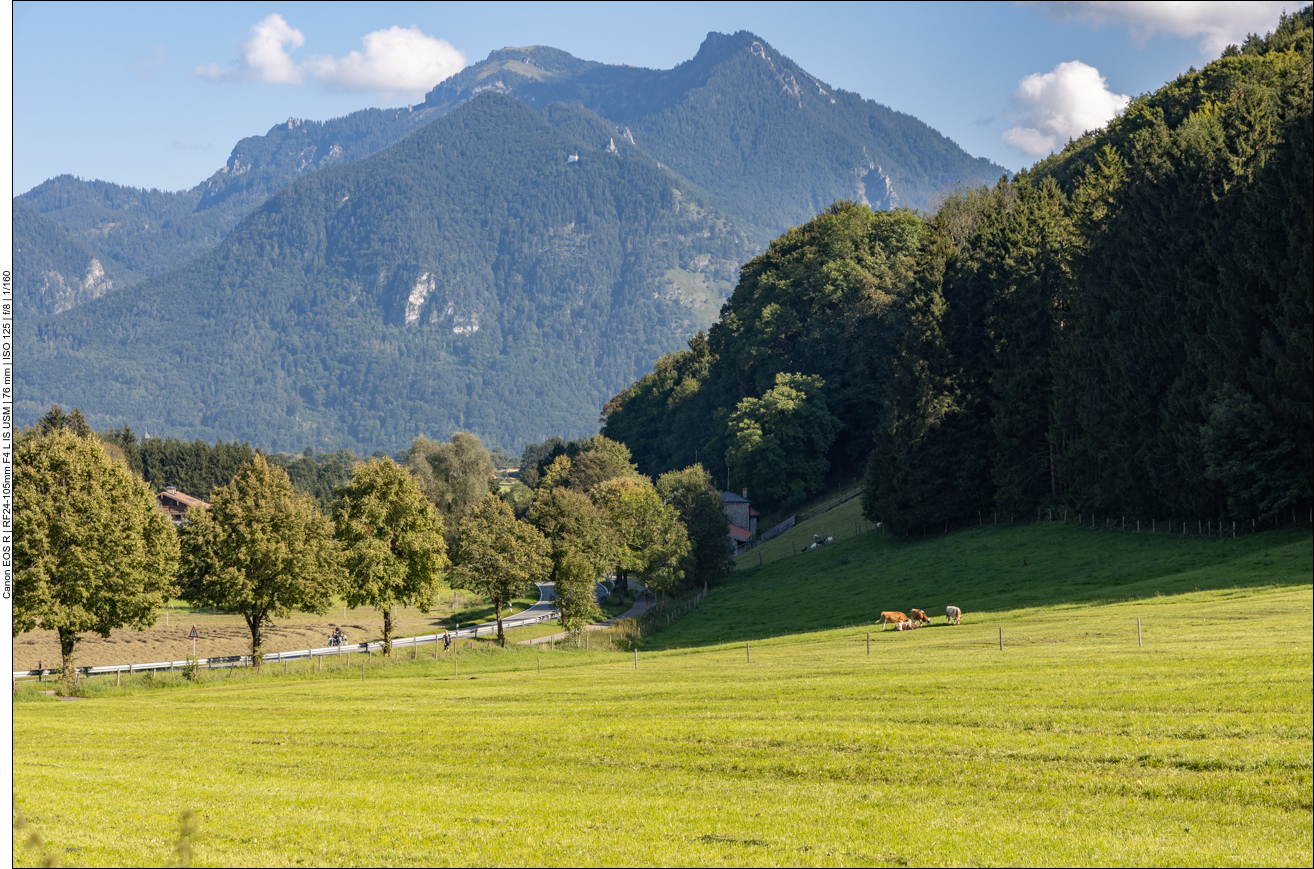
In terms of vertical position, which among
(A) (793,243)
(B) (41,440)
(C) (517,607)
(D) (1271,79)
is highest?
(A) (793,243)

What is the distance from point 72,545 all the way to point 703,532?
2040 inches

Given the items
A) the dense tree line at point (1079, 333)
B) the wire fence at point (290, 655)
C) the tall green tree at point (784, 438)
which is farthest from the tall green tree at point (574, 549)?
the tall green tree at point (784, 438)

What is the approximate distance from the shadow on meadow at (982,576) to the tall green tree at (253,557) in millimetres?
20349

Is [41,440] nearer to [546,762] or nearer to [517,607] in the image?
[546,762]

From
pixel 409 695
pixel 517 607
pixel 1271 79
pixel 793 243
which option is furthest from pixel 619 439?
pixel 409 695

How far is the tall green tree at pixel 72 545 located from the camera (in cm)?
4275

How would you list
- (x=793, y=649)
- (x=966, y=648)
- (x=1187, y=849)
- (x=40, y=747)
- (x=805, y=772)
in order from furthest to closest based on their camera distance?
1. (x=793, y=649)
2. (x=966, y=648)
3. (x=40, y=747)
4. (x=805, y=772)
5. (x=1187, y=849)

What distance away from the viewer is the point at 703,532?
8706 cm

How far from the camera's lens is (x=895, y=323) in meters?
101

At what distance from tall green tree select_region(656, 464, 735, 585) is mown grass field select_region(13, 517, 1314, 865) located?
1756 inches

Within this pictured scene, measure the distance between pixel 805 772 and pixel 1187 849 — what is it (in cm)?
756

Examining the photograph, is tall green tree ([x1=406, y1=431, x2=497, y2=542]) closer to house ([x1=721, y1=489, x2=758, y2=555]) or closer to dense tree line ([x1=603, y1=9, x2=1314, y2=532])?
house ([x1=721, y1=489, x2=758, y2=555])

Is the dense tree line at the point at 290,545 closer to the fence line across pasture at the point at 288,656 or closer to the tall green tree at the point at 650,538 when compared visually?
the tall green tree at the point at 650,538

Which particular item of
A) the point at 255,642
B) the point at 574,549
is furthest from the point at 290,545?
the point at 574,549
